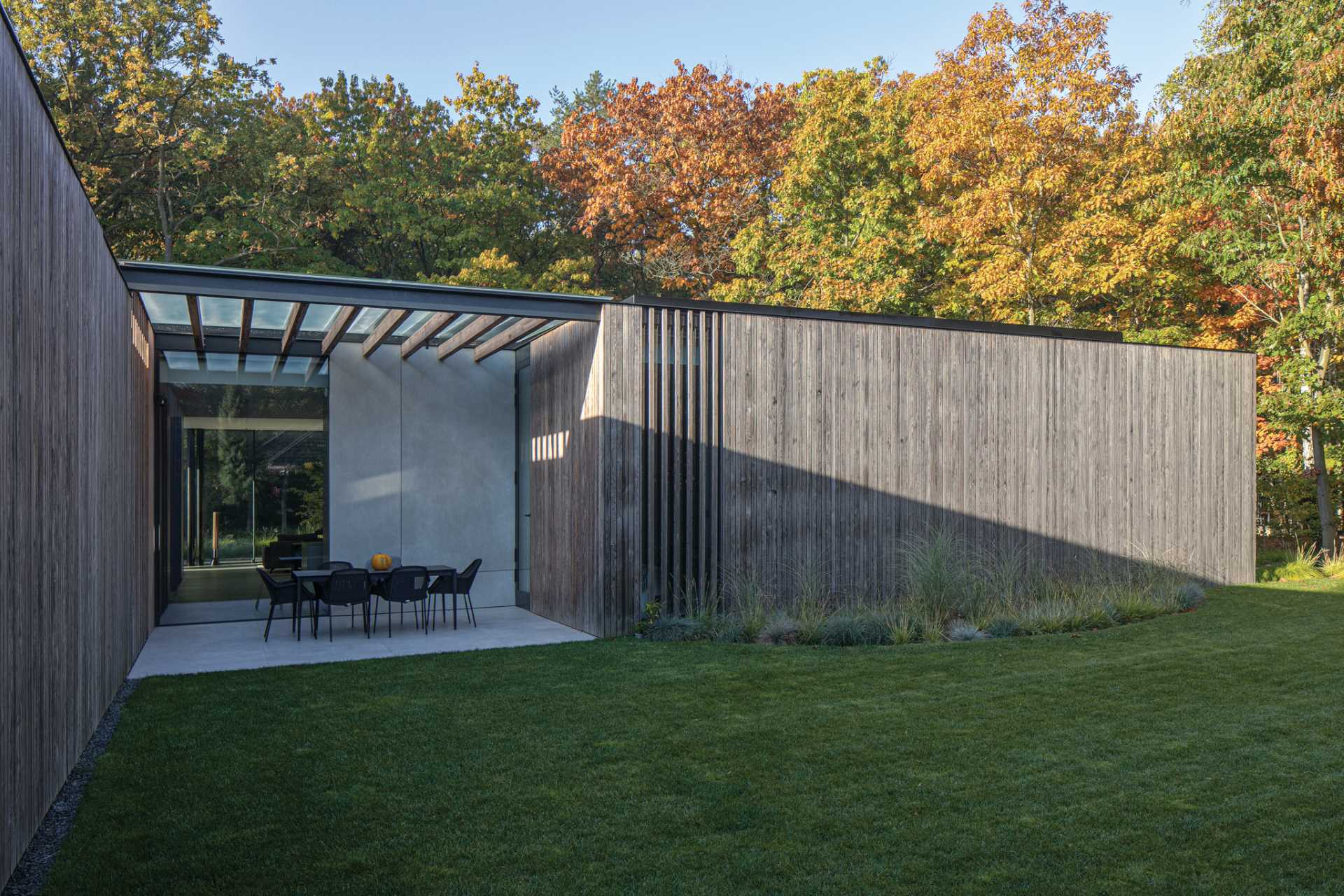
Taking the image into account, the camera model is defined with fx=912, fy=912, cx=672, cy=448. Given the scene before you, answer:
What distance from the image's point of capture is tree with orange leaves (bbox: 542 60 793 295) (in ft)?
66.1

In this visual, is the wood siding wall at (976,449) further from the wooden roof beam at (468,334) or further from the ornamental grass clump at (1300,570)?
the wooden roof beam at (468,334)

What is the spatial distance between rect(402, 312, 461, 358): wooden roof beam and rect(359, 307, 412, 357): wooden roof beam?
30 cm

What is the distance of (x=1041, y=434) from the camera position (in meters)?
10.8

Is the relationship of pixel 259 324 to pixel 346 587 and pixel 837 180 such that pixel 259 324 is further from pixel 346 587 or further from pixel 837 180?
pixel 837 180

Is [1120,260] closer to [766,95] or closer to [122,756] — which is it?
[766,95]

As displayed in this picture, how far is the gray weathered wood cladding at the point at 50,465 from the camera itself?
3162 mm

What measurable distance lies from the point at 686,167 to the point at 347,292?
525 inches

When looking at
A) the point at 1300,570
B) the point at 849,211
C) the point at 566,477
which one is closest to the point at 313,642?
the point at 566,477

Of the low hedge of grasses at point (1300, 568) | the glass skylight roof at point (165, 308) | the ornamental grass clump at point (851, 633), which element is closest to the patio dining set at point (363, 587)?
the glass skylight roof at point (165, 308)

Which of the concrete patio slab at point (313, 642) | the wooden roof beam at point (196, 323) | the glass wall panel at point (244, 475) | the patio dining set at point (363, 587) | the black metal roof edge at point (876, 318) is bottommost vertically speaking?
the concrete patio slab at point (313, 642)

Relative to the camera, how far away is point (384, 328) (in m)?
9.43

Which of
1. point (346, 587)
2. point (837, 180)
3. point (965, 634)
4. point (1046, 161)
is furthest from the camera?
point (837, 180)

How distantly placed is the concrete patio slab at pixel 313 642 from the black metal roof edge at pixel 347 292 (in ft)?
9.82

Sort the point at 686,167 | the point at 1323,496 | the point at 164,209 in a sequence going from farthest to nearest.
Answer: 1. the point at 686,167
2. the point at 164,209
3. the point at 1323,496
